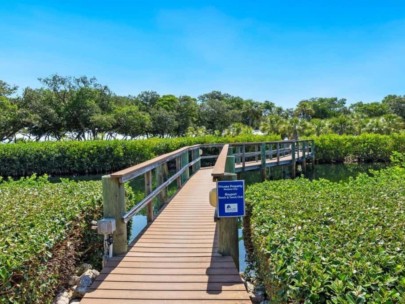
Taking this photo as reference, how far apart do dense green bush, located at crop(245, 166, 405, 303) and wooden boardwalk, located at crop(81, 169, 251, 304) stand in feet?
2.09

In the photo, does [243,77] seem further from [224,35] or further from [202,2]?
[202,2]

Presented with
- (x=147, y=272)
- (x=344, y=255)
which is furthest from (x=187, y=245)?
(x=344, y=255)

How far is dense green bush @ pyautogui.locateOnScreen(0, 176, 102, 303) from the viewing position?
2883 mm

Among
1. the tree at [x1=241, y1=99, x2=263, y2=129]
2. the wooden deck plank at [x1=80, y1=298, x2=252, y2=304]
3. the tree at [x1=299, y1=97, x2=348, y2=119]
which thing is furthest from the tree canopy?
the wooden deck plank at [x1=80, y1=298, x2=252, y2=304]

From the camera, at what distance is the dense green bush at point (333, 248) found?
6.59 ft

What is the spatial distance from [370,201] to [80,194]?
3997 mm

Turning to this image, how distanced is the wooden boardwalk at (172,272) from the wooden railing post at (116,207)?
181mm

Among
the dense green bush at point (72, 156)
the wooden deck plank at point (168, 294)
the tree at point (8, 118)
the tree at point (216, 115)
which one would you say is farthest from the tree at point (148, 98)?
the wooden deck plank at point (168, 294)

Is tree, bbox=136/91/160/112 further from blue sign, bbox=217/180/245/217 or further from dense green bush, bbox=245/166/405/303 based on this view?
dense green bush, bbox=245/166/405/303

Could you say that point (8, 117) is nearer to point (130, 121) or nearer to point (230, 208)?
point (130, 121)

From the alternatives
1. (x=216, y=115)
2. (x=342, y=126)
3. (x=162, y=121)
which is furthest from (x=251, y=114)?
(x=342, y=126)

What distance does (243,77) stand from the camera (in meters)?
32.6

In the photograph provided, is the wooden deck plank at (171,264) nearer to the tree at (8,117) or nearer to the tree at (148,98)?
the tree at (8,117)

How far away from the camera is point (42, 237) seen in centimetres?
342
